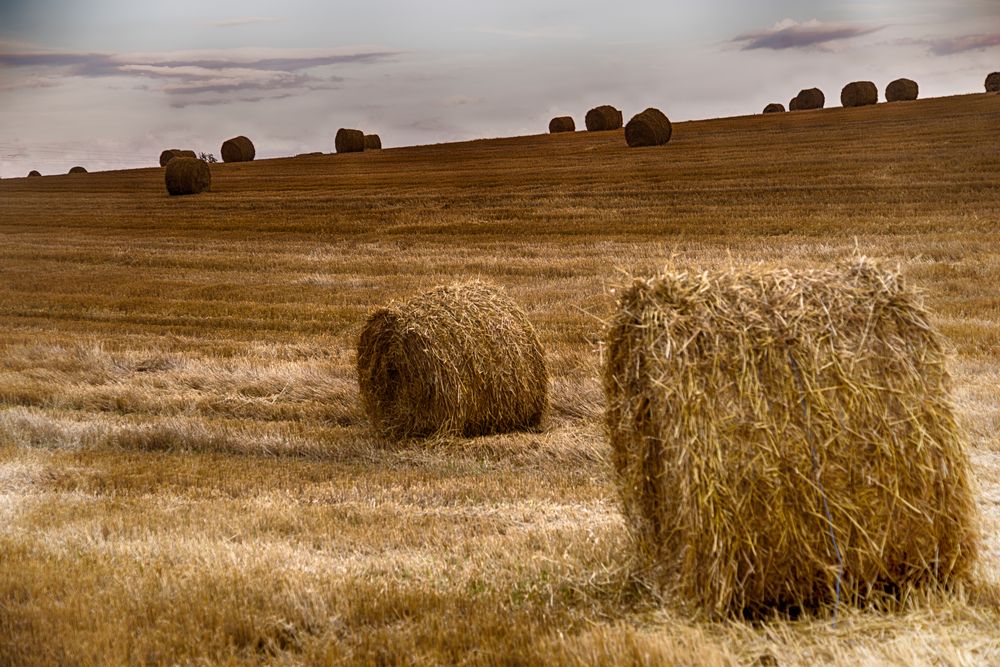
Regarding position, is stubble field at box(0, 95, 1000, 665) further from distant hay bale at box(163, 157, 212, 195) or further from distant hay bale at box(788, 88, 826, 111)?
distant hay bale at box(788, 88, 826, 111)

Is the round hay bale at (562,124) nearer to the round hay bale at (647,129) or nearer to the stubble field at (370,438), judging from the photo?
the round hay bale at (647,129)

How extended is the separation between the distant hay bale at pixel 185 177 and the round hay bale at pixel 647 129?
14.9 m

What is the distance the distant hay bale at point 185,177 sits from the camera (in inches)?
1403

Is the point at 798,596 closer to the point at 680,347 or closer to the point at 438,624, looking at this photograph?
the point at 680,347

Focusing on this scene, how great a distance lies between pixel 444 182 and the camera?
31.9 metres

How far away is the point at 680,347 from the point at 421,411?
494 centimetres

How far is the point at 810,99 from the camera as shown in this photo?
47344mm

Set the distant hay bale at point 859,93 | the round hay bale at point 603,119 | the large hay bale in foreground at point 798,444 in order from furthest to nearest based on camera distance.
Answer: the round hay bale at point 603,119
the distant hay bale at point 859,93
the large hay bale in foreground at point 798,444

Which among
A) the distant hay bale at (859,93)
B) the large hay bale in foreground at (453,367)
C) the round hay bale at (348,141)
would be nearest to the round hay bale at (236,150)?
the round hay bale at (348,141)

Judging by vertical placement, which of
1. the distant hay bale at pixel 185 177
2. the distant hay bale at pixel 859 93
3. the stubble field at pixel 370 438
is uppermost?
the distant hay bale at pixel 859 93

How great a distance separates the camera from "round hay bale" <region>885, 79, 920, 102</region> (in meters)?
43.6

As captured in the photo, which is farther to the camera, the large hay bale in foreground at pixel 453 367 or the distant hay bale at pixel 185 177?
the distant hay bale at pixel 185 177

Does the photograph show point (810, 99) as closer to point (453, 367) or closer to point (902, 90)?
point (902, 90)

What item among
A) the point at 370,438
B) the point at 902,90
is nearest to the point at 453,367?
the point at 370,438
